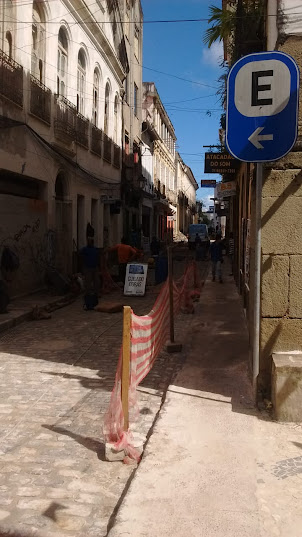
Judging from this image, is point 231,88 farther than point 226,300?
No

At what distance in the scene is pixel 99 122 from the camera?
21.9m

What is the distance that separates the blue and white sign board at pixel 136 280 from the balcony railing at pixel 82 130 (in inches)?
221

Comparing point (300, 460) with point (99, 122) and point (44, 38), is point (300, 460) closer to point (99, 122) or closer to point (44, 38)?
point (44, 38)

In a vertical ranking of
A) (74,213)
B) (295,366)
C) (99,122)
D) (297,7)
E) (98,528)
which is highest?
(99,122)

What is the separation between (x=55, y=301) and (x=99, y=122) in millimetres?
11063

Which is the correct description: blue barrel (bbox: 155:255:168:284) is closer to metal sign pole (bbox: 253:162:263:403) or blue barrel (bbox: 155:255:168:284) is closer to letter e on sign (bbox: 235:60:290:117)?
metal sign pole (bbox: 253:162:263:403)

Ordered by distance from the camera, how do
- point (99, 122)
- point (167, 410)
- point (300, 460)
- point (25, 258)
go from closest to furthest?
point (300, 460)
point (167, 410)
point (25, 258)
point (99, 122)

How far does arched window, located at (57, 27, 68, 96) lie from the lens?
659 inches

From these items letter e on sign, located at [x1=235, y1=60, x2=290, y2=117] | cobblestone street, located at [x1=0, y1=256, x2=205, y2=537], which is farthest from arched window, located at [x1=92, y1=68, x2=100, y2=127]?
letter e on sign, located at [x1=235, y1=60, x2=290, y2=117]

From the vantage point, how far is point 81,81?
63.5 feet

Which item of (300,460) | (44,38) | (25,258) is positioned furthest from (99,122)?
(300,460)

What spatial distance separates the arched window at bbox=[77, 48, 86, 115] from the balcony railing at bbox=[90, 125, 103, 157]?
125cm

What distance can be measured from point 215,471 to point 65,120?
575 inches

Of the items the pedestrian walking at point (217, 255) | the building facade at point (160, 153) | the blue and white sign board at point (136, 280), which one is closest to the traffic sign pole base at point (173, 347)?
the blue and white sign board at point (136, 280)
